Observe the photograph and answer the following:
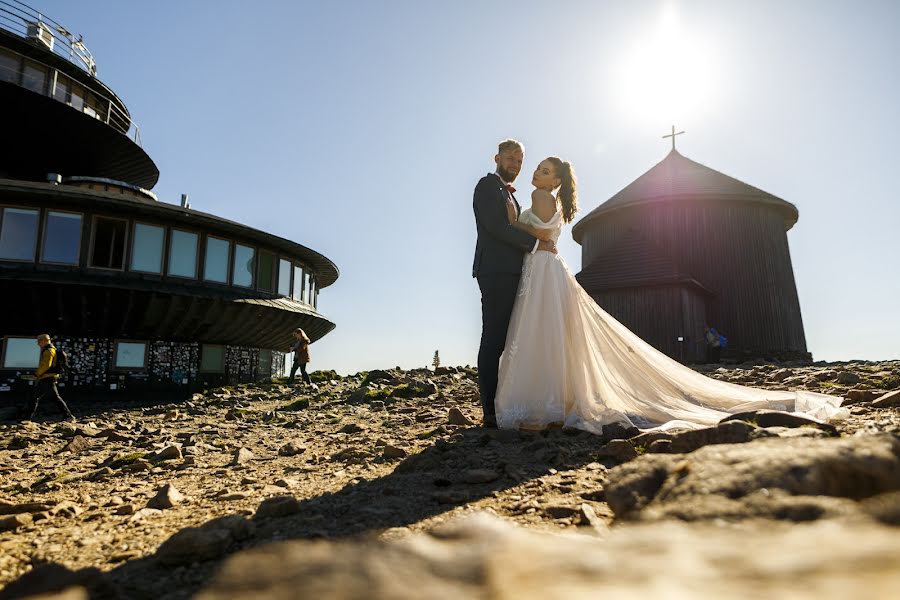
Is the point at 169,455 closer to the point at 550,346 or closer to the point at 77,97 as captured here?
the point at 550,346

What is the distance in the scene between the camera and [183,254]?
17141mm

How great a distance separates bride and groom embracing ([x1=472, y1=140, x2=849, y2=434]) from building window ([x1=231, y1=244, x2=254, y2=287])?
14.9 meters

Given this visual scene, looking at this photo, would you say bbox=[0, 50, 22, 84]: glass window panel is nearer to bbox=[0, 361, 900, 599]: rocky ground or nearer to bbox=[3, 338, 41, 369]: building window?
bbox=[3, 338, 41, 369]: building window

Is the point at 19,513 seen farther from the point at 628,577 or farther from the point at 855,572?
the point at 855,572

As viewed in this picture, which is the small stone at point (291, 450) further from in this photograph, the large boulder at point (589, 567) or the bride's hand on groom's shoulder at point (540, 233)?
the large boulder at point (589, 567)

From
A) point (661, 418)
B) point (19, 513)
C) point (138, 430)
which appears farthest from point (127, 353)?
point (661, 418)

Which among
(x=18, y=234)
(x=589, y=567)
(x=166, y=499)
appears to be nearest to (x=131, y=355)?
(x=18, y=234)

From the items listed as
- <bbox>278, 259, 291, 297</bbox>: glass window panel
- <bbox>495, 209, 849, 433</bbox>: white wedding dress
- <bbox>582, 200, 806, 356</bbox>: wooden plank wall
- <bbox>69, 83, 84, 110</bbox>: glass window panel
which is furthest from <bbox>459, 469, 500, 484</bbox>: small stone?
<bbox>69, 83, 84, 110</bbox>: glass window panel

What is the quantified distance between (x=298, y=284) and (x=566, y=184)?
57.2 feet

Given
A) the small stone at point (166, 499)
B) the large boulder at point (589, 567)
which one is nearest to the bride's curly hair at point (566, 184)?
the small stone at point (166, 499)

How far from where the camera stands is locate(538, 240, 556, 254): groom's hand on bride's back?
5650 millimetres

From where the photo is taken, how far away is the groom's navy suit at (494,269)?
17.6 ft

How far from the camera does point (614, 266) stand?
23516 millimetres

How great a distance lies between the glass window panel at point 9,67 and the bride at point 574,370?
74.1 ft
